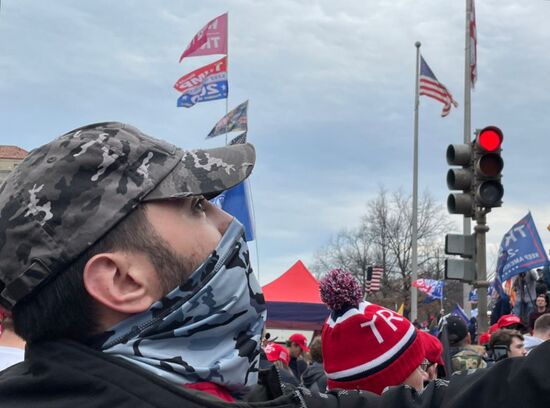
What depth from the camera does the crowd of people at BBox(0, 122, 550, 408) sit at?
4.49 ft

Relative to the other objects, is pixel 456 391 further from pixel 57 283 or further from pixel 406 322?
pixel 406 322

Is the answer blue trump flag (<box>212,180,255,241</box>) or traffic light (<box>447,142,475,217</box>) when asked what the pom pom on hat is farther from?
blue trump flag (<box>212,180,255,241</box>)

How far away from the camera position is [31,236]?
1.38 m

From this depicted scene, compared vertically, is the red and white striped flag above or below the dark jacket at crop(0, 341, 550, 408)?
above

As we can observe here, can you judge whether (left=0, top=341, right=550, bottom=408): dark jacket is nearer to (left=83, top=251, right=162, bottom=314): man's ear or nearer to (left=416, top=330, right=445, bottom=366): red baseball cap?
(left=83, top=251, right=162, bottom=314): man's ear

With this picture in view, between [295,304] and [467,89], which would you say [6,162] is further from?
[467,89]

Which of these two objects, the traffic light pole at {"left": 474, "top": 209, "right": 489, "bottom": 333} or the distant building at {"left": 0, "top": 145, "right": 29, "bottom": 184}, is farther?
the traffic light pole at {"left": 474, "top": 209, "right": 489, "bottom": 333}

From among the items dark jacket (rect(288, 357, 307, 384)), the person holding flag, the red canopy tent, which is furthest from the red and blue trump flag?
the person holding flag

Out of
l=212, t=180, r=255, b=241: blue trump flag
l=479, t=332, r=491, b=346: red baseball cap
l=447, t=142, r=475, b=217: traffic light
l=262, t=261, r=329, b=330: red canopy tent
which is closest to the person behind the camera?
l=447, t=142, r=475, b=217: traffic light

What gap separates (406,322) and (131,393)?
2388mm

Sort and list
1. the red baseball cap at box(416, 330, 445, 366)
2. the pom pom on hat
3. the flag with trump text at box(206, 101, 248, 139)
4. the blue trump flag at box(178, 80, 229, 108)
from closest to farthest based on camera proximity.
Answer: the pom pom on hat, the red baseball cap at box(416, 330, 445, 366), the flag with trump text at box(206, 101, 248, 139), the blue trump flag at box(178, 80, 229, 108)

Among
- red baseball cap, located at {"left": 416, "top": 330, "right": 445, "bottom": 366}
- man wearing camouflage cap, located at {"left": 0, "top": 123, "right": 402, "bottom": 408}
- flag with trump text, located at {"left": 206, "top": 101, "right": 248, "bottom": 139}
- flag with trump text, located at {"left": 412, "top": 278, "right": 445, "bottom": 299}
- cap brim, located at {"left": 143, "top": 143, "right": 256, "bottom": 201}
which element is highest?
flag with trump text, located at {"left": 206, "top": 101, "right": 248, "bottom": 139}

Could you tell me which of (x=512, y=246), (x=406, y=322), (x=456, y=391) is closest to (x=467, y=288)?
(x=512, y=246)

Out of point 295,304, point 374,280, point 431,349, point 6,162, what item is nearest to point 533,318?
point 431,349
